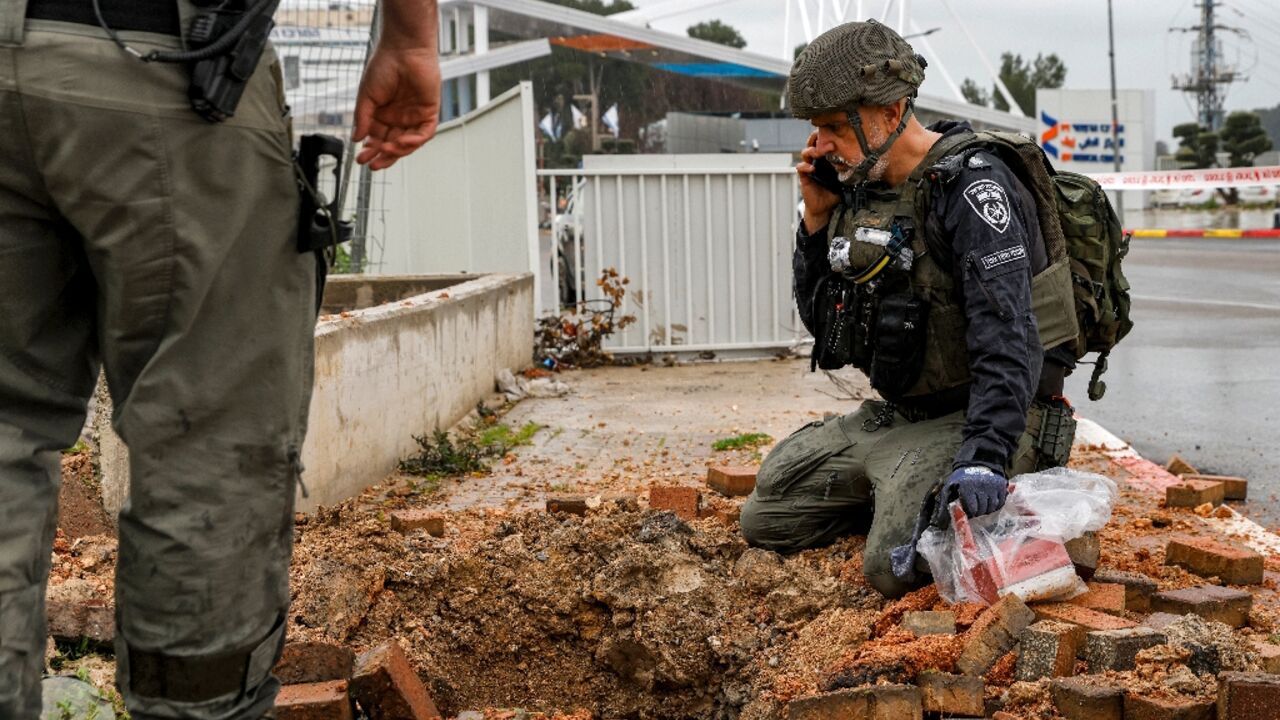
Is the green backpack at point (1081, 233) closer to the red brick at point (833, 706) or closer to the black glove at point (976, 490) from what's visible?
the black glove at point (976, 490)

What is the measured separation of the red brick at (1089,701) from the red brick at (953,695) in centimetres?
16

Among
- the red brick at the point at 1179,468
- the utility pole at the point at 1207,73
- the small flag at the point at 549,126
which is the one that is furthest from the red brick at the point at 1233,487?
the utility pole at the point at 1207,73

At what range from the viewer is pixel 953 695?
2820mm

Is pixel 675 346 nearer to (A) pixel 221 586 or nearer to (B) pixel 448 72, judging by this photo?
(A) pixel 221 586

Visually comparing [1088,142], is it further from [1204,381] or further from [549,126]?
[1204,381]

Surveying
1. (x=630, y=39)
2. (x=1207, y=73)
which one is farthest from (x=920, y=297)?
(x=1207, y=73)

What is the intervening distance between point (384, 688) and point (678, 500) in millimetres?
1756

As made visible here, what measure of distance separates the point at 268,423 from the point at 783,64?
31.8 meters

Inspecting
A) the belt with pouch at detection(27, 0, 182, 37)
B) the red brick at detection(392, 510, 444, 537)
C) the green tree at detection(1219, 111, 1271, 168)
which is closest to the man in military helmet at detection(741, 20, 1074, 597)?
the red brick at detection(392, 510, 444, 537)

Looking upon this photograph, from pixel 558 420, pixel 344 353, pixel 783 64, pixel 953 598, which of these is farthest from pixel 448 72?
pixel 953 598

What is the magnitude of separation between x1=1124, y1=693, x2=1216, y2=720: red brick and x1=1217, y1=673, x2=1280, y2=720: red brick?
0.10 feet

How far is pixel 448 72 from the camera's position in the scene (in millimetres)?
26641

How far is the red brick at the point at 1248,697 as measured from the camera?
2.59 m

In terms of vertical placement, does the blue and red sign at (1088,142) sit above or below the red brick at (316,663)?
above
